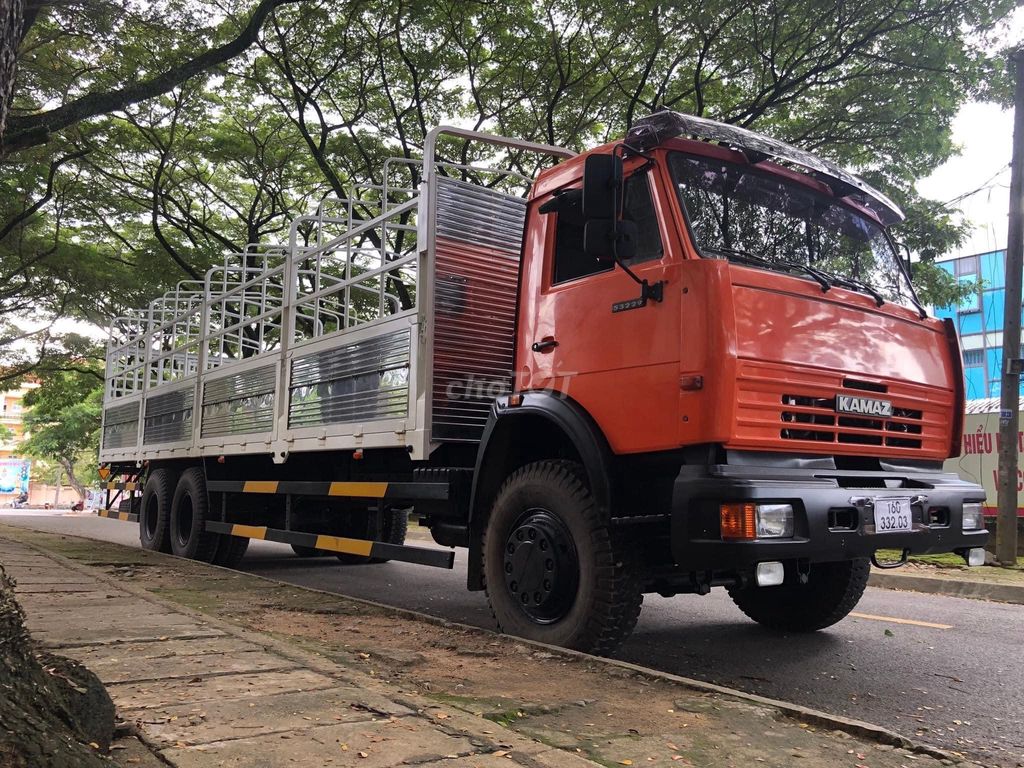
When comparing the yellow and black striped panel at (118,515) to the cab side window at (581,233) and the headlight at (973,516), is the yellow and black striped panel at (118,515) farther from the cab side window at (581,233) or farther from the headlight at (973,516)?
the headlight at (973,516)

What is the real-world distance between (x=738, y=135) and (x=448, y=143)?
10566 mm

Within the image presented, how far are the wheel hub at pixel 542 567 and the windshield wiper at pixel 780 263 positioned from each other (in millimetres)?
1664

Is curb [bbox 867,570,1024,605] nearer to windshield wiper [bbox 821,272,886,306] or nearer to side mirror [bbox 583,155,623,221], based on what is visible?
windshield wiper [bbox 821,272,886,306]

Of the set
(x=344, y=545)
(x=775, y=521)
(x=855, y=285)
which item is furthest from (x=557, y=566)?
(x=344, y=545)

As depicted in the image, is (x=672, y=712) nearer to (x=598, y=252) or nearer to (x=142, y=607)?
(x=598, y=252)

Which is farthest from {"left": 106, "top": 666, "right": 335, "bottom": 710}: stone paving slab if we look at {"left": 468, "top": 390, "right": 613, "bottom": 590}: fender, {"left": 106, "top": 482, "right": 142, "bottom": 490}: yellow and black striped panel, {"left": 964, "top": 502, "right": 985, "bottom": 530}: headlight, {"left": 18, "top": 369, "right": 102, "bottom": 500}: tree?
{"left": 18, "top": 369, "right": 102, "bottom": 500}: tree

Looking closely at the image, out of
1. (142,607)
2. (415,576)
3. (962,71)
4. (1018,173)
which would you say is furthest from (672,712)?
(962,71)

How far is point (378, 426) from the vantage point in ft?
18.5

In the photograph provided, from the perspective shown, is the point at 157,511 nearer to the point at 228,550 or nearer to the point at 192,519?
the point at 192,519

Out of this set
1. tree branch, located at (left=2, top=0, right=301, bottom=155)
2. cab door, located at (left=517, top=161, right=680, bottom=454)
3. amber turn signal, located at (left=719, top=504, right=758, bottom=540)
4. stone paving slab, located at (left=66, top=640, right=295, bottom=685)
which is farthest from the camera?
tree branch, located at (left=2, top=0, right=301, bottom=155)

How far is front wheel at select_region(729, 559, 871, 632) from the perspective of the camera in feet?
16.9

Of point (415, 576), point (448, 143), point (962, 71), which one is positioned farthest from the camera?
point (448, 143)

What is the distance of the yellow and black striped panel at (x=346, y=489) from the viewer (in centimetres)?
539

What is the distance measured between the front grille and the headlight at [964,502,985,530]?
1.60 ft
